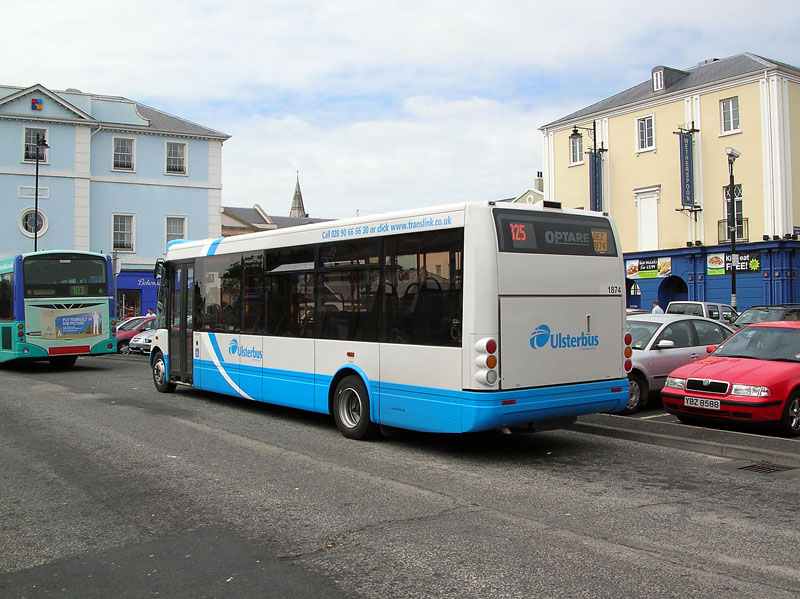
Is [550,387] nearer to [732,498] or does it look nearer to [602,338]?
[602,338]

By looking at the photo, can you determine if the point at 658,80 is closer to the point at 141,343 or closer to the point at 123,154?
the point at 141,343

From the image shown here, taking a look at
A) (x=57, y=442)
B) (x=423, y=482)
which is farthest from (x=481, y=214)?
(x=57, y=442)

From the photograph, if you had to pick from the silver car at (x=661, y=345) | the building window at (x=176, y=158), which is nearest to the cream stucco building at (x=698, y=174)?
the silver car at (x=661, y=345)

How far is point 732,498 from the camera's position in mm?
6938

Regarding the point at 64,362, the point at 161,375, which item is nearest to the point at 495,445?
the point at 161,375

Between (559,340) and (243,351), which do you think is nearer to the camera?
(559,340)

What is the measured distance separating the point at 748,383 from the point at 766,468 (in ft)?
6.11

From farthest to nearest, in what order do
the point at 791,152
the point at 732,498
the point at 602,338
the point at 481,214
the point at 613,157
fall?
the point at 613,157 → the point at 791,152 → the point at 602,338 → the point at 481,214 → the point at 732,498

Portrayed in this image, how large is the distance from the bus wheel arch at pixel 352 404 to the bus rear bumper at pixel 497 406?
0.37 metres

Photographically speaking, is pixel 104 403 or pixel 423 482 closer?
pixel 423 482

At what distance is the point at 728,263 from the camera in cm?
3591

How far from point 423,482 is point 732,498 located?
9.01ft

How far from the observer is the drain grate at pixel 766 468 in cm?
805

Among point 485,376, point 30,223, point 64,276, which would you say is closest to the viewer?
point 485,376
